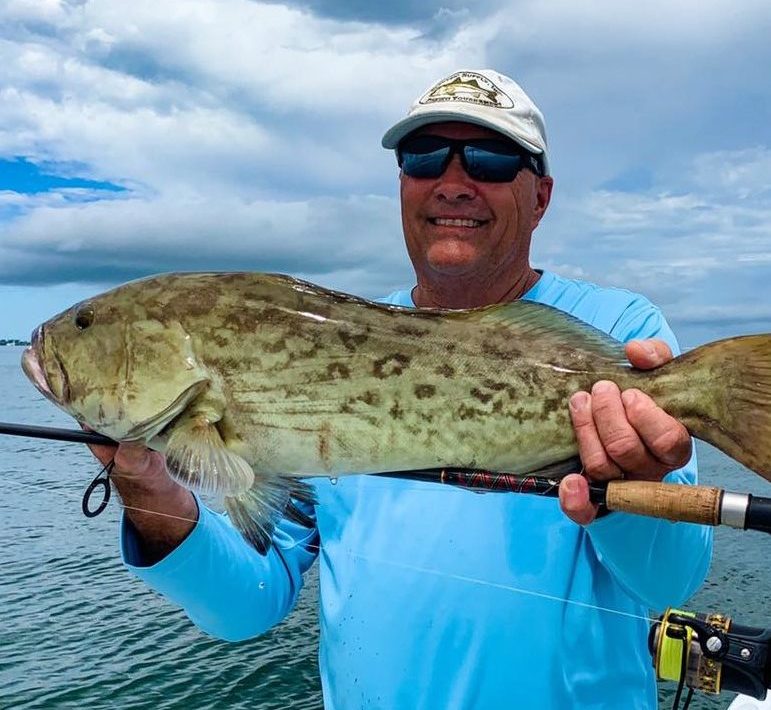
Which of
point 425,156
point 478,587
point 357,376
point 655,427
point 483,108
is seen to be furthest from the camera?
point 425,156

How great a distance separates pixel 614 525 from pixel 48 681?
36.4 feet

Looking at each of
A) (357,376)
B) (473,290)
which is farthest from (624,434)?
(473,290)

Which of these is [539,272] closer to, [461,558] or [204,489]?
[461,558]

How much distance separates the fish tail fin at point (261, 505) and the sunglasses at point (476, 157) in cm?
191

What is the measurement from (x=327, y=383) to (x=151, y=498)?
104cm

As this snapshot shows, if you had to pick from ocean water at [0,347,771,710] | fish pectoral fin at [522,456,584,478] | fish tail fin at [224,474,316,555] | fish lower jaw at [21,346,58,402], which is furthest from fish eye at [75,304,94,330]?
ocean water at [0,347,771,710]

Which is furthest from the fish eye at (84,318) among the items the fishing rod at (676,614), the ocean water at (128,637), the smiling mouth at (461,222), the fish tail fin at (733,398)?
the ocean water at (128,637)

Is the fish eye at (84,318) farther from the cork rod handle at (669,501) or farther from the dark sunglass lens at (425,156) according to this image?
the cork rod handle at (669,501)

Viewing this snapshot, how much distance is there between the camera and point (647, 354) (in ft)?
8.51

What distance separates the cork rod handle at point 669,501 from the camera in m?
2.50

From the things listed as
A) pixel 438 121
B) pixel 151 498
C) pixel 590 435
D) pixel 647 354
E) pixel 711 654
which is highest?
pixel 438 121

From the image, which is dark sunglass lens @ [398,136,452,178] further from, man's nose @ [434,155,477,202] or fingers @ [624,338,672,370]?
fingers @ [624,338,672,370]

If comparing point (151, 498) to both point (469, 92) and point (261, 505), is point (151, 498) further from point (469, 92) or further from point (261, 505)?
point (469, 92)

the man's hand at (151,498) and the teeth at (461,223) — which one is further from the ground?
the teeth at (461,223)
